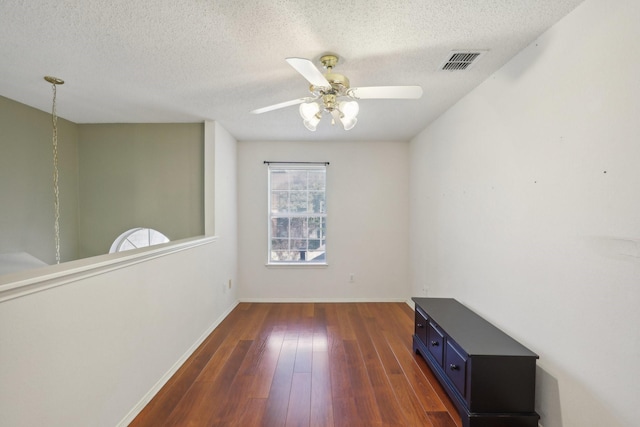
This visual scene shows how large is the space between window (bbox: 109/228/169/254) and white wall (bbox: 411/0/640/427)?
3611mm

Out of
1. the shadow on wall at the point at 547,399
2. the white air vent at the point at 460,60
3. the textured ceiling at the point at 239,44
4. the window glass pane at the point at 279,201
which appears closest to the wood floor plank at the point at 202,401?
the shadow on wall at the point at 547,399

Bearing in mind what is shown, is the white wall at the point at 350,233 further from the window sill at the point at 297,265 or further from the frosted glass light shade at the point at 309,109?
the frosted glass light shade at the point at 309,109

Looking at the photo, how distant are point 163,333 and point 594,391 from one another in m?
2.74

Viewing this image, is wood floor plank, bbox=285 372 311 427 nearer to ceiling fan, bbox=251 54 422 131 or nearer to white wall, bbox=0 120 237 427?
white wall, bbox=0 120 237 427

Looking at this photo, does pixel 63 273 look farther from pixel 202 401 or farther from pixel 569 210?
pixel 569 210

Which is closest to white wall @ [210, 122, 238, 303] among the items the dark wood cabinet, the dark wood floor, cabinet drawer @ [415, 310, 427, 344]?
the dark wood floor

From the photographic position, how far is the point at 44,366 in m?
1.28

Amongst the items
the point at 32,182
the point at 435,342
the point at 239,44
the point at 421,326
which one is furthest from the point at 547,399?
the point at 32,182

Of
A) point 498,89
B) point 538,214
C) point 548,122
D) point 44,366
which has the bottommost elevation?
point 44,366

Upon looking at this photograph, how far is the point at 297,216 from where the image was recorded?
4.32 meters

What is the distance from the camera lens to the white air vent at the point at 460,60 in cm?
185

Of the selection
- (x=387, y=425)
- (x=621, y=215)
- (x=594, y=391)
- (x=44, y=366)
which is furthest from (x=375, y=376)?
(x=44, y=366)

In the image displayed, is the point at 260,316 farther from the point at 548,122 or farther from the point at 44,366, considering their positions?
the point at 548,122

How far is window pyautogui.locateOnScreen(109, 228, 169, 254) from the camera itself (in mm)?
3551
